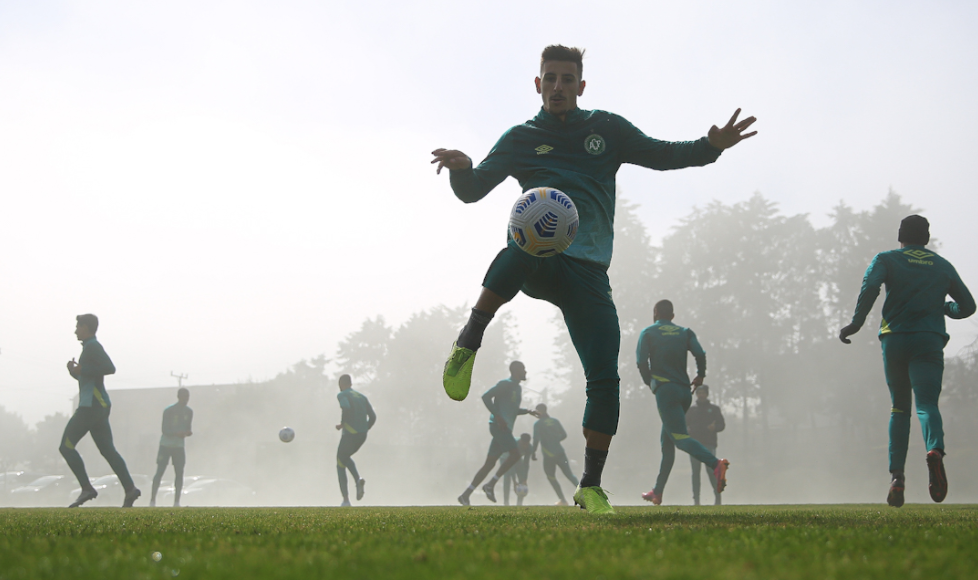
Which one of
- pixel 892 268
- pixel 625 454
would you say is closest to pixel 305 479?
pixel 625 454

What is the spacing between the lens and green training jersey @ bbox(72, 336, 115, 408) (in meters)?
10.2

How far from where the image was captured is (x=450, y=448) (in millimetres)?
48594

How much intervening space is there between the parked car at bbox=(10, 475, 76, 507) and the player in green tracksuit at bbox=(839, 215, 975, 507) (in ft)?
109

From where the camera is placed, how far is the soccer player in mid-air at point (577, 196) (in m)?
4.23

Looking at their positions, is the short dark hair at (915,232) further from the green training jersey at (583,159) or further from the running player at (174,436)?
the running player at (174,436)

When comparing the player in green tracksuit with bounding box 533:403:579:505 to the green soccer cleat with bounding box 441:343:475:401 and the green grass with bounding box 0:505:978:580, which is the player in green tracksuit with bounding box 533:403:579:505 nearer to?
the green soccer cleat with bounding box 441:343:475:401

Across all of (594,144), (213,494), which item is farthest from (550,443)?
(213,494)

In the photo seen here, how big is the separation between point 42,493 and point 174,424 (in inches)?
719

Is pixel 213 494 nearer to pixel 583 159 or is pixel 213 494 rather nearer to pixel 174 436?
pixel 174 436

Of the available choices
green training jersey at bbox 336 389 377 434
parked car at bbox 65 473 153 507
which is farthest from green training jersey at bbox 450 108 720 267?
parked car at bbox 65 473 153 507

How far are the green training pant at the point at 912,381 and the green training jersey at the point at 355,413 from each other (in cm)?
1019

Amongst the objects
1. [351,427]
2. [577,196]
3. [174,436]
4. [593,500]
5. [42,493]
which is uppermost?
[577,196]

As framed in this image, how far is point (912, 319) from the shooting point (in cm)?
627

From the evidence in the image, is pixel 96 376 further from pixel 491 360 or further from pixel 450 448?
pixel 491 360
